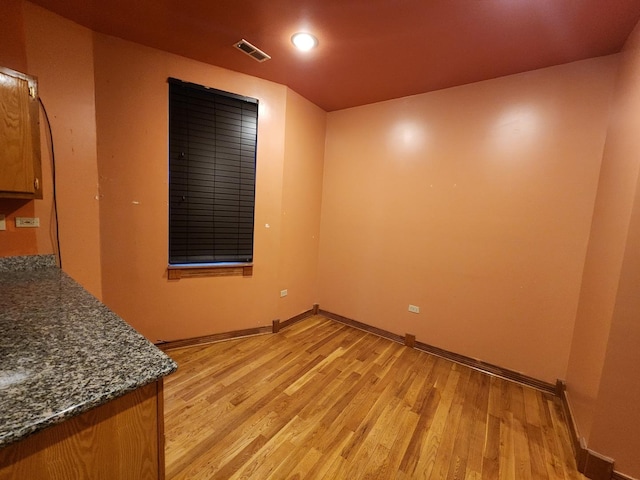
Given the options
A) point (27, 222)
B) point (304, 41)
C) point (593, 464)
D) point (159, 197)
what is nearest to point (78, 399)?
point (27, 222)

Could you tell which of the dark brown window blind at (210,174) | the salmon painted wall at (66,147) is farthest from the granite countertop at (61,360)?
the dark brown window blind at (210,174)

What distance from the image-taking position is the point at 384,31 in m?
1.82

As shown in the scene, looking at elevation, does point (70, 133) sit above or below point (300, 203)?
above

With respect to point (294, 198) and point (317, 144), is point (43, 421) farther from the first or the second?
point (317, 144)

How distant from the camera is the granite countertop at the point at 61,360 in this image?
0.62 m

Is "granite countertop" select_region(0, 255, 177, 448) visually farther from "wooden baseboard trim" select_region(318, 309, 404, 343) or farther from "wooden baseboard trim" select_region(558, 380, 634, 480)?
"wooden baseboard trim" select_region(318, 309, 404, 343)

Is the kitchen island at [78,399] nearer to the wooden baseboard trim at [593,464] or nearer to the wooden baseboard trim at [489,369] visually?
the wooden baseboard trim at [593,464]

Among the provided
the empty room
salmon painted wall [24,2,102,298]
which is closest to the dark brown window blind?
the empty room

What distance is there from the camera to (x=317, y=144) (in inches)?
132

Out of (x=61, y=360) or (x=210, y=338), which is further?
(x=210, y=338)

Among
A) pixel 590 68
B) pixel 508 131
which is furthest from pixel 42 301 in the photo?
pixel 590 68

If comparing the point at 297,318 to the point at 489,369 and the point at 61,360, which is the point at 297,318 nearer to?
the point at 489,369

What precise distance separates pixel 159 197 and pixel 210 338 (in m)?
1.48

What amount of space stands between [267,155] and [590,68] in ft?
9.02
